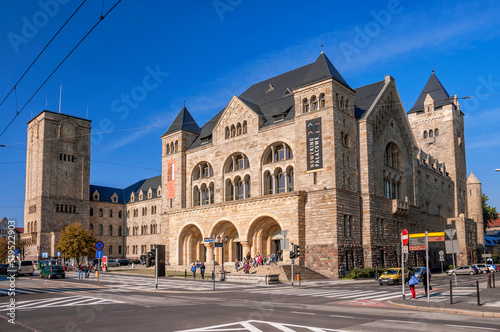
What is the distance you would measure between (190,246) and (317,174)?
21.0 meters

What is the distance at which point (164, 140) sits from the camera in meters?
63.9

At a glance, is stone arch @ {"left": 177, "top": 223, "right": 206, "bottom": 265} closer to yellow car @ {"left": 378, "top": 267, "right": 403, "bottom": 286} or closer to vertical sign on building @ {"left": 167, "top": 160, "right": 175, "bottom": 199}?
vertical sign on building @ {"left": 167, "top": 160, "right": 175, "bottom": 199}

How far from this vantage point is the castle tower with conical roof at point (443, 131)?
7594 cm

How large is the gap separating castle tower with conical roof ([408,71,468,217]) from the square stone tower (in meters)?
62.6

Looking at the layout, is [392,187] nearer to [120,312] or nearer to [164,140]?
[164,140]

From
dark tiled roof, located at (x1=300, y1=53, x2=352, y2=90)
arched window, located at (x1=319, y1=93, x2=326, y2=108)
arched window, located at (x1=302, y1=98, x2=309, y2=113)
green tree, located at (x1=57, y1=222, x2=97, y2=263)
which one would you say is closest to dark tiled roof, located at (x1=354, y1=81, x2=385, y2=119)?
dark tiled roof, located at (x1=300, y1=53, x2=352, y2=90)

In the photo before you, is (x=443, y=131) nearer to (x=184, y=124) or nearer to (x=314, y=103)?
(x=314, y=103)

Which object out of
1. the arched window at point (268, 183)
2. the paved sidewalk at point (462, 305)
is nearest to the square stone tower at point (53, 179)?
the arched window at point (268, 183)

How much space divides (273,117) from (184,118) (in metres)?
15.5

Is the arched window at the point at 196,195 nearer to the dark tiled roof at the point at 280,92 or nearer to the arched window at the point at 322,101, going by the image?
the dark tiled roof at the point at 280,92

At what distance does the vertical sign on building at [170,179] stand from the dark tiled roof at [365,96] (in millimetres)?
25108

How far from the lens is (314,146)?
4619 cm

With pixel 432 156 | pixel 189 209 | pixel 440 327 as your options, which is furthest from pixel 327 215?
pixel 432 156

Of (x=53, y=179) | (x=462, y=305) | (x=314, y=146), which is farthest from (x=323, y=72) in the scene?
(x=53, y=179)
